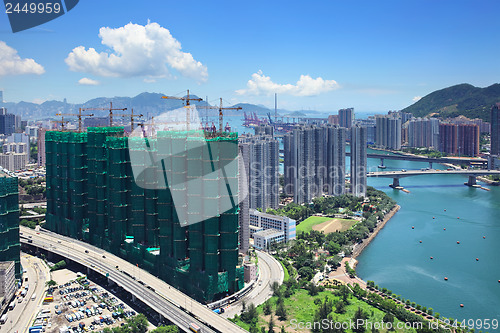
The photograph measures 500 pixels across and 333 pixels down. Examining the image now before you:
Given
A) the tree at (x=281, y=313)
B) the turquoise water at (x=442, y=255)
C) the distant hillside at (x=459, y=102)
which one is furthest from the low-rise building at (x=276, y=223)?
the distant hillside at (x=459, y=102)

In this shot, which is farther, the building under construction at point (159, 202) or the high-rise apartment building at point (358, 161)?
the high-rise apartment building at point (358, 161)

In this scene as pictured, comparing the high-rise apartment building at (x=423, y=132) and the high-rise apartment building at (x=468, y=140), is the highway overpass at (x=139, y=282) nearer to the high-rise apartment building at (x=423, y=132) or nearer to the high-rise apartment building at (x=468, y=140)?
the high-rise apartment building at (x=468, y=140)

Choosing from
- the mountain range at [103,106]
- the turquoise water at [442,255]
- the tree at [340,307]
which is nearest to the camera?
the tree at [340,307]

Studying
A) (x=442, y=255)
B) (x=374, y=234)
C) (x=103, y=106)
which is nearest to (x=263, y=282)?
(x=442, y=255)

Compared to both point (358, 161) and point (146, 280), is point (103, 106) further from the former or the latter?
point (146, 280)

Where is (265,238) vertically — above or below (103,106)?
below

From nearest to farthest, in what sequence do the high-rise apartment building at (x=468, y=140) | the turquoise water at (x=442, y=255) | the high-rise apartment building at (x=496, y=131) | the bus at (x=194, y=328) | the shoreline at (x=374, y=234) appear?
the bus at (x=194, y=328) → the turquoise water at (x=442, y=255) → the shoreline at (x=374, y=234) → the high-rise apartment building at (x=496, y=131) → the high-rise apartment building at (x=468, y=140)

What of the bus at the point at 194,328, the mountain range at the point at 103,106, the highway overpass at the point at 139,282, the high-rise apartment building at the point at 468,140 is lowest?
the bus at the point at 194,328
